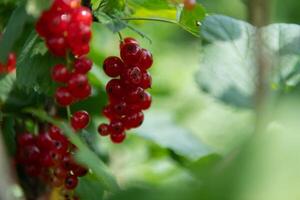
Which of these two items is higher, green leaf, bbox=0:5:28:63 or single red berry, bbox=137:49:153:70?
single red berry, bbox=137:49:153:70

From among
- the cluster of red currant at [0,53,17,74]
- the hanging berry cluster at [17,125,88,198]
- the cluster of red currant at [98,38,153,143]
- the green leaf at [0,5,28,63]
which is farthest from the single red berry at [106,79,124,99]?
the cluster of red currant at [0,53,17,74]

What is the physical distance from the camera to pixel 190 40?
3.50m

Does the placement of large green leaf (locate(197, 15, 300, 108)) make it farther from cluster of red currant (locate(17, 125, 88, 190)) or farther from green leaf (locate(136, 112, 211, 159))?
green leaf (locate(136, 112, 211, 159))

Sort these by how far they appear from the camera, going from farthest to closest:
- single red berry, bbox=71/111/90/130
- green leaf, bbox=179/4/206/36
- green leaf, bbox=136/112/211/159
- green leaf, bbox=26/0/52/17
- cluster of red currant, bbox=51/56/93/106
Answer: green leaf, bbox=136/112/211/159, green leaf, bbox=179/4/206/36, single red berry, bbox=71/111/90/130, cluster of red currant, bbox=51/56/93/106, green leaf, bbox=26/0/52/17

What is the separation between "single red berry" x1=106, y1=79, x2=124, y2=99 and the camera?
1.12 metres

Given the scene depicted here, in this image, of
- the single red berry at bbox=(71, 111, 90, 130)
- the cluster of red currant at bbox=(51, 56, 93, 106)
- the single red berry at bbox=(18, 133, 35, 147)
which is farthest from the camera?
the single red berry at bbox=(18, 133, 35, 147)

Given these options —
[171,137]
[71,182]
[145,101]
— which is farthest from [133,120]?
[171,137]

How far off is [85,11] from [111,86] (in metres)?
0.19

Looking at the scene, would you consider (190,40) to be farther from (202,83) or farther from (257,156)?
(257,156)

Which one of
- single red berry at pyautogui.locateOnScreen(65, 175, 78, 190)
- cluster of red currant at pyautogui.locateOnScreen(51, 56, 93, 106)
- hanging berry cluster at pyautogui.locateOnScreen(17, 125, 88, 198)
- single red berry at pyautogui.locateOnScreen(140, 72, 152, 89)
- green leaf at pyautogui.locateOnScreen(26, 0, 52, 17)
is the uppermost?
single red berry at pyautogui.locateOnScreen(140, 72, 152, 89)

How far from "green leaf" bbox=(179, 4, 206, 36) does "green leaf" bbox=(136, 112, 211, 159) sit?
58 cm

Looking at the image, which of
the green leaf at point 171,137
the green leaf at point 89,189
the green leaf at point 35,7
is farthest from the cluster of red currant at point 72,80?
the green leaf at point 171,137

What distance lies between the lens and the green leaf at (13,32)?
2.98 ft

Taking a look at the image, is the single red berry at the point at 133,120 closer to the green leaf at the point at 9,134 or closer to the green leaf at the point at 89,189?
the green leaf at the point at 89,189
